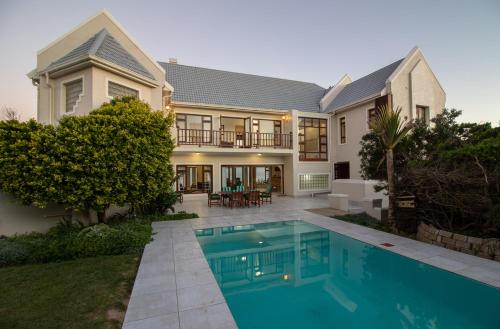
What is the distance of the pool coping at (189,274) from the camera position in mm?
3203

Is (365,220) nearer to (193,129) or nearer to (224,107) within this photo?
(193,129)

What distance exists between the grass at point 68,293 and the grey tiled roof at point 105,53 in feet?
23.7

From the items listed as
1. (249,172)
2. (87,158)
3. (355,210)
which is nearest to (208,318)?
(87,158)

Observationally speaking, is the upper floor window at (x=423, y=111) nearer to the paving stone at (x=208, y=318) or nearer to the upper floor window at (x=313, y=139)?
the upper floor window at (x=313, y=139)

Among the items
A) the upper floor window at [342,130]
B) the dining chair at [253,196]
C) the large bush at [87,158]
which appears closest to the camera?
the large bush at [87,158]

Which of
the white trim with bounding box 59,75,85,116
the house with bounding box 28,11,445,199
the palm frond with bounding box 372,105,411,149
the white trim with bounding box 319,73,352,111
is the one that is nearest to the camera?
the palm frond with bounding box 372,105,411,149

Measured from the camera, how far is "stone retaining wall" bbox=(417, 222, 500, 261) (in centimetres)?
521

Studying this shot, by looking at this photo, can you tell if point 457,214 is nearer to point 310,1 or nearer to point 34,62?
point 310,1

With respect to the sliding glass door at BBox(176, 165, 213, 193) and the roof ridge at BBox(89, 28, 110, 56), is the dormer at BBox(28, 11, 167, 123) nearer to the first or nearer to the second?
the roof ridge at BBox(89, 28, 110, 56)

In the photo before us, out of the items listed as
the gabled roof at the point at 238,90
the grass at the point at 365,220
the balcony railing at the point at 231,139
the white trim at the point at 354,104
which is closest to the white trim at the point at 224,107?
the gabled roof at the point at 238,90

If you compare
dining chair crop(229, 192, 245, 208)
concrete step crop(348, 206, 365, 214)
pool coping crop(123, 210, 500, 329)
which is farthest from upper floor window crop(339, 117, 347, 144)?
pool coping crop(123, 210, 500, 329)

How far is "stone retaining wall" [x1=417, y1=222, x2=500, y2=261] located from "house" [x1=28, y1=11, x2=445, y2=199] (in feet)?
16.9

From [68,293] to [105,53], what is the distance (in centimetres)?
886

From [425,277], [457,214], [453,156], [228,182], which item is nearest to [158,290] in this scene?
[425,277]
